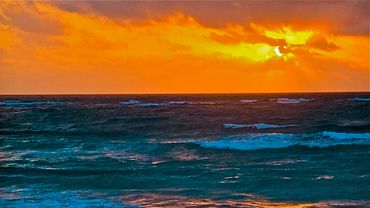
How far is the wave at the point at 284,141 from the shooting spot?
25.9 metres

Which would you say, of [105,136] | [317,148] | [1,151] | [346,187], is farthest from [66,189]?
[105,136]

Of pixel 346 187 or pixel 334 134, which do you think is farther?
pixel 334 134

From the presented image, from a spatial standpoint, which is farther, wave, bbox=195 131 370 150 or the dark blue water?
wave, bbox=195 131 370 150

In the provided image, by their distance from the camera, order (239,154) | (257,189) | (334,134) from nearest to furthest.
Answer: (257,189), (239,154), (334,134)

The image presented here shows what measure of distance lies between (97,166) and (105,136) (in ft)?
40.0

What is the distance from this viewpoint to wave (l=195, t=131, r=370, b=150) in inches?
1019

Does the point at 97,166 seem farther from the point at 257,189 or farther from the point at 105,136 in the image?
the point at 105,136

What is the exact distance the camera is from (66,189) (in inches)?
638

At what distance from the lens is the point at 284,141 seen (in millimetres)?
27594

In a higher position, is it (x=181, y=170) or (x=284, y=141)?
(x=284, y=141)

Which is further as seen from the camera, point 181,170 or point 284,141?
point 284,141

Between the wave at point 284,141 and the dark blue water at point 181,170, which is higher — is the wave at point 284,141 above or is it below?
above

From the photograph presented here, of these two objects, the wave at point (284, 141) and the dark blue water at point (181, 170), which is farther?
the wave at point (284, 141)

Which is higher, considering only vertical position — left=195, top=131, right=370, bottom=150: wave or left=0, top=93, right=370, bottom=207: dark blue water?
left=195, top=131, right=370, bottom=150: wave
